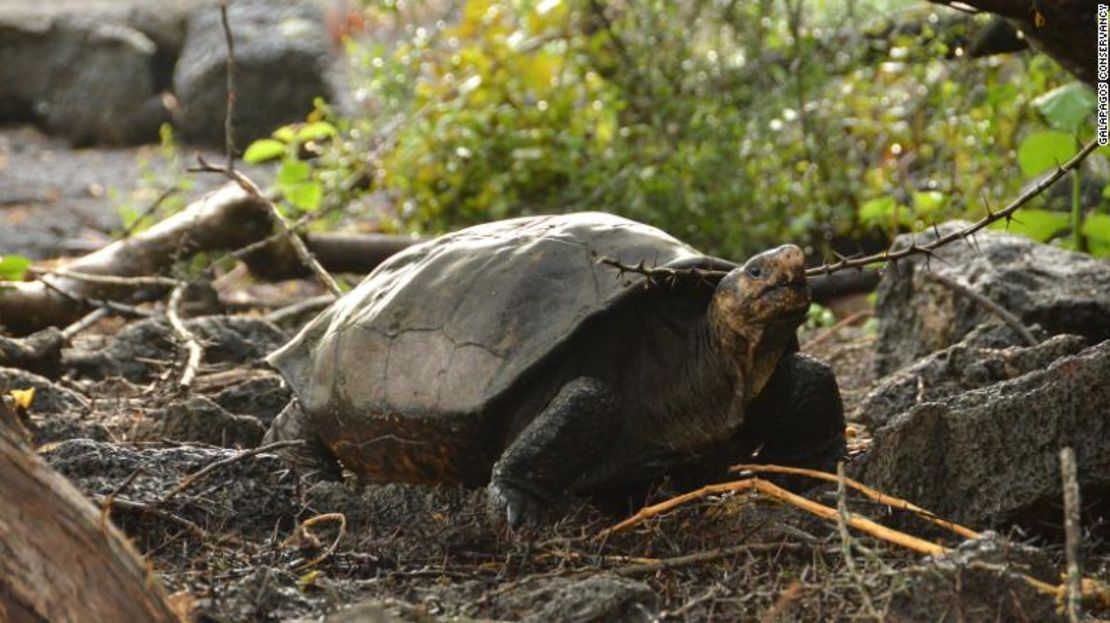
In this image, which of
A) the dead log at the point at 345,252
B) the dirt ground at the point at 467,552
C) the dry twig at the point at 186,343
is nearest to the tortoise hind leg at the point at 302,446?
the dirt ground at the point at 467,552

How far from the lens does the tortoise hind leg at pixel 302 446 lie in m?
4.00

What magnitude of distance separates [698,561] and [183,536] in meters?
1.04

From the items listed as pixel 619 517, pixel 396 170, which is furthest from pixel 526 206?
pixel 619 517

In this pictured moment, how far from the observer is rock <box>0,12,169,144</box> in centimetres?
1244

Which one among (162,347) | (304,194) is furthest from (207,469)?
(304,194)

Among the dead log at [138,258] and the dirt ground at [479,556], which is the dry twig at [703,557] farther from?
the dead log at [138,258]

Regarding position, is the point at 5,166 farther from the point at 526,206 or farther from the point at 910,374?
the point at 910,374

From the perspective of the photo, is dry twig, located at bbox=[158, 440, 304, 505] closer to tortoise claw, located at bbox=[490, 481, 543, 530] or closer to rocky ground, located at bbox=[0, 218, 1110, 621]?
rocky ground, located at bbox=[0, 218, 1110, 621]

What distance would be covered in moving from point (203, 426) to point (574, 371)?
111 cm

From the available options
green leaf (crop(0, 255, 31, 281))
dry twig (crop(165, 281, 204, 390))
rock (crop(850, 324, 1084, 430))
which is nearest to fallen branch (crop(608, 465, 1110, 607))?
rock (crop(850, 324, 1084, 430))

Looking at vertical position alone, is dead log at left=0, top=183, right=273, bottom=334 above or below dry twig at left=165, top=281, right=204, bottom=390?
below

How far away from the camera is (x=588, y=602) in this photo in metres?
2.59

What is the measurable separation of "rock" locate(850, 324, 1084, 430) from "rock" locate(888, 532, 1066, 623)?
1376 millimetres

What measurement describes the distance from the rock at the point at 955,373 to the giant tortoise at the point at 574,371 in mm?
315
